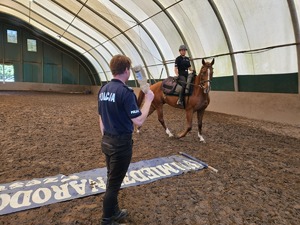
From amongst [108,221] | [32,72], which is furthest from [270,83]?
[32,72]

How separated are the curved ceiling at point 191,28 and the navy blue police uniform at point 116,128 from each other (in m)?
6.71

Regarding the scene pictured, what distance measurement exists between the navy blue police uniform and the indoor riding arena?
0.21 metres

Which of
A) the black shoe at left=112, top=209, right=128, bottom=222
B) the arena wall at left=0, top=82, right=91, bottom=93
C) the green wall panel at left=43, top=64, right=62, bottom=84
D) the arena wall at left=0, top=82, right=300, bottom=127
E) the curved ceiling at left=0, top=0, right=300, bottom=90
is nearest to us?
the black shoe at left=112, top=209, right=128, bottom=222

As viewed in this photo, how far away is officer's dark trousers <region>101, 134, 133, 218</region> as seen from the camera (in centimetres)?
197

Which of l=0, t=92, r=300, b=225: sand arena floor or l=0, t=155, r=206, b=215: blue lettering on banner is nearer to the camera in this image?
l=0, t=92, r=300, b=225: sand arena floor

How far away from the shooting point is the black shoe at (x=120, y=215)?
7.07ft

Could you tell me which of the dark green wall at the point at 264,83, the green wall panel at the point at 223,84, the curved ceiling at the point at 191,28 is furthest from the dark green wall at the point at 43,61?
the dark green wall at the point at 264,83

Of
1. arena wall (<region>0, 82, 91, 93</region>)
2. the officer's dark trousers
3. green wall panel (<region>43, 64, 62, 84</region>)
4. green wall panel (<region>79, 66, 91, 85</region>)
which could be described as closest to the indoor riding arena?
the officer's dark trousers

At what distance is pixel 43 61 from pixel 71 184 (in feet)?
77.5

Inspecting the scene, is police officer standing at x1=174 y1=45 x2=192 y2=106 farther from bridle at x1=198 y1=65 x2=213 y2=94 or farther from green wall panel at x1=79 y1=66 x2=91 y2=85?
green wall panel at x1=79 y1=66 x2=91 y2=85

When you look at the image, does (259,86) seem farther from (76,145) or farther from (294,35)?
(76,145)

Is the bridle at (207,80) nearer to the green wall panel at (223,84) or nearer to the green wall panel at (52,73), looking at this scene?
the green wall panel at (223,84)

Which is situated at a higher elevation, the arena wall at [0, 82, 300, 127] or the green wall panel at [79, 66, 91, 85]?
the green wall panel at [79, 66, 91, 85]

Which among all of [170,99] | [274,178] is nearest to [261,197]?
[274,178]
